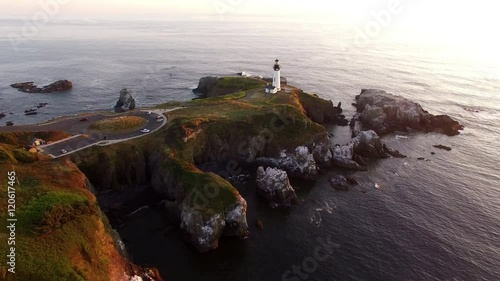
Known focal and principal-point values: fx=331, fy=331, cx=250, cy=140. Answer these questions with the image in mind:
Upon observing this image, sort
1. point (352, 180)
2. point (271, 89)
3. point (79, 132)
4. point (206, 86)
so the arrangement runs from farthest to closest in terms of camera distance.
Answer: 1. point (206, 86)
2. point (271, 89)
3. point (79, 132)
4. point (352, 180)

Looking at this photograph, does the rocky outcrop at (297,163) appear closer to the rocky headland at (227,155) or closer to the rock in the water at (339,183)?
the rocky headland at (227,155)

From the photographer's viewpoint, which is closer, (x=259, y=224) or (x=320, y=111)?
(x=259, y=224)

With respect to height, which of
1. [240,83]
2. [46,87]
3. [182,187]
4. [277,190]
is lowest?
[277,190]

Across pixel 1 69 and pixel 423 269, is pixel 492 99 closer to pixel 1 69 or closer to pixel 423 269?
pixel 423 269

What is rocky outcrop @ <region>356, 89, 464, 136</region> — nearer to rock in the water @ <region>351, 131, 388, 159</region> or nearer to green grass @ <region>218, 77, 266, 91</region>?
rock in the water @ <region>351, 131, 388, 159</region>

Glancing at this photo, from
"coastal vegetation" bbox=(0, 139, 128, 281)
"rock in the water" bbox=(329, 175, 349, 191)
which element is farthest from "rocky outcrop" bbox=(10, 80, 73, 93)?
"rock in the water" bbox=(329, 175, 349, 191)

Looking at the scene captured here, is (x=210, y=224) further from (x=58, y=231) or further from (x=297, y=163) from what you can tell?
(x=297, y=163)

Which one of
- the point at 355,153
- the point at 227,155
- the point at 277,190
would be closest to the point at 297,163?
the point at 277,190
